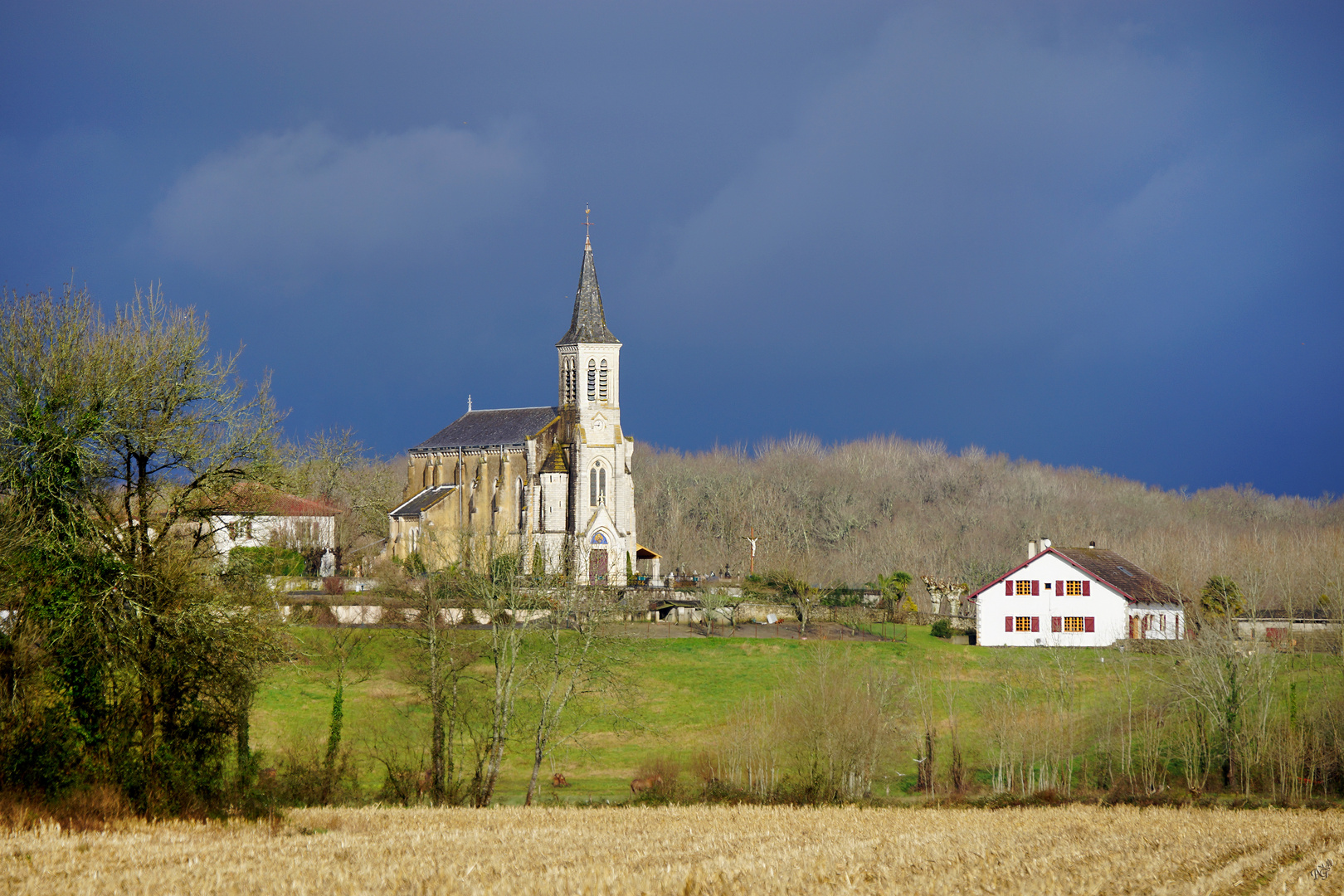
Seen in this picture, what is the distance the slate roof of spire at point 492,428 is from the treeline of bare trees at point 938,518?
60.3ft

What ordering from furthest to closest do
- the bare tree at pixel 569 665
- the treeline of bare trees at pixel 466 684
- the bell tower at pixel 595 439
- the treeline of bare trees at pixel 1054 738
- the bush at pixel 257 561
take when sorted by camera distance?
1. the bell tower at pixel 595 439
2. the bare tree at pixel 569 665
3. the treeline of bare trees at pixel 1054 738
4. the treeline of bare trees at pixel 466 684
5. the bush at pixel 257 561

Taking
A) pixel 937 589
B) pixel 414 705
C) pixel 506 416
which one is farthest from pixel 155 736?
pixel 506 416

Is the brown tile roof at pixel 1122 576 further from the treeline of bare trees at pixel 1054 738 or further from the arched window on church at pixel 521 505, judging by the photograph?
the arched window on church at pixel 521 505

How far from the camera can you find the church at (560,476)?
77.6 metres

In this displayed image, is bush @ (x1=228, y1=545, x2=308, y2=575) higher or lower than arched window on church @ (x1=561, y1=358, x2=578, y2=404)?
lower

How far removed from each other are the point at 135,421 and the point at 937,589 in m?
56.0

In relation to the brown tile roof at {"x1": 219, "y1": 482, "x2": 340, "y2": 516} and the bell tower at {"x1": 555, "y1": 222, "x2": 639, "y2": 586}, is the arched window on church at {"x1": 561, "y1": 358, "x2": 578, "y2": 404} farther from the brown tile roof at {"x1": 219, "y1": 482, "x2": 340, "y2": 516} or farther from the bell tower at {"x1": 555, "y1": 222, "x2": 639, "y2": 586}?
the brown tile roof at {"x1": 219, "y1": 482, "x2": 340, "y2": 516}

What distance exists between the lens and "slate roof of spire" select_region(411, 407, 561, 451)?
84.1 m

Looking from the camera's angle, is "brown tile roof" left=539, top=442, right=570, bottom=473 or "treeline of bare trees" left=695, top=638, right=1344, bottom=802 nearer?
"treeline of bare trees" left=695, top=638, right=1344, bottom=802

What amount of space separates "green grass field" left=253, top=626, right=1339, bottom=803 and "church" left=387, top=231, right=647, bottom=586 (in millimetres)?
22545

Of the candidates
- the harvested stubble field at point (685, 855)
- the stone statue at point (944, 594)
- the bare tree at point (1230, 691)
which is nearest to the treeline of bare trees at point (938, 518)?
the stone statue at point (944, 594)

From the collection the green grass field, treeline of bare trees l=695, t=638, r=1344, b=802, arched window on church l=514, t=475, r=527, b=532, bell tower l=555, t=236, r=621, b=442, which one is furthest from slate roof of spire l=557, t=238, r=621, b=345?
treeline of bare trees l=695, t=638, r=1344, b=802

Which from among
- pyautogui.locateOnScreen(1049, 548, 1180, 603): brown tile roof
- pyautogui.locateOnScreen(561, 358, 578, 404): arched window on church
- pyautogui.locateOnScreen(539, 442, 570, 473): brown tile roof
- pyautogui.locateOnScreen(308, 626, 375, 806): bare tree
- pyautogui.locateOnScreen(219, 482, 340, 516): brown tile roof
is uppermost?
pyautogui.locateOnScreen(561, 358, 578, 404): arched window on church

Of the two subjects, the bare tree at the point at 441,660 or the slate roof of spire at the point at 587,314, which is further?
the slate roof of spire at the point at 587,314
